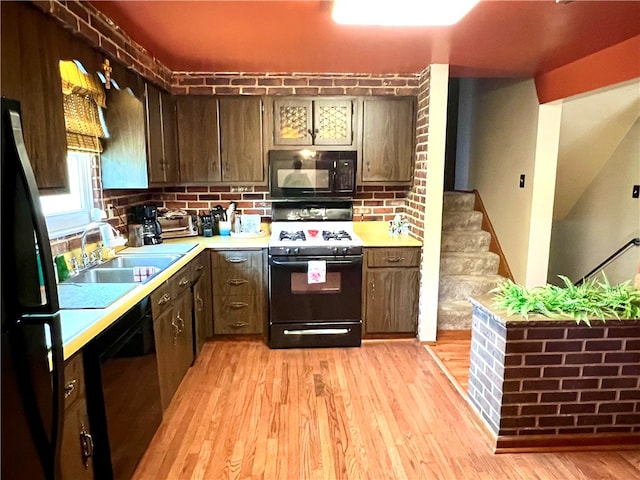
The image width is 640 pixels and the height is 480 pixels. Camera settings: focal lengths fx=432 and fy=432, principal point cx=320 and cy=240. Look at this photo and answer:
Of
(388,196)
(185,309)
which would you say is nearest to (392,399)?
(185,309)

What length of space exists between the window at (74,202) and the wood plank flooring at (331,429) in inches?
50.1

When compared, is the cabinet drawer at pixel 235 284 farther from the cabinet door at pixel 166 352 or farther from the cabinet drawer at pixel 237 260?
the cabinet door at pixel 166 352

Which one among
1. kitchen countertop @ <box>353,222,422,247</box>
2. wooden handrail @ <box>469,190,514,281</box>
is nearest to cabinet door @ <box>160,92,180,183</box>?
kitchen countertop @ <box>353,222,422,247</box>

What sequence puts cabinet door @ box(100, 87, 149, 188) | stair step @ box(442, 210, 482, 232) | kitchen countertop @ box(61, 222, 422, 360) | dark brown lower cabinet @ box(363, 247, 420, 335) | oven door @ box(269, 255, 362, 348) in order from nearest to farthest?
kitchen countertop @ box(61, 222, 422, 360) < cabinet door @ box(100, 87, 149, 188) < oven door @ box(269, 255, 362, 348) < dark brown lower cabinet @ box(363, 247, 420, 335) < stair step @ box(442, 210, 482, 232)

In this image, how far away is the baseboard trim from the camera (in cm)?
230

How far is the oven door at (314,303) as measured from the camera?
3.49 metres

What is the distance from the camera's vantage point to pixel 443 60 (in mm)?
3252

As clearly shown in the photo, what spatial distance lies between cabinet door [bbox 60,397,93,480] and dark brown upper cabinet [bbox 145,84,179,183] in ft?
6.39

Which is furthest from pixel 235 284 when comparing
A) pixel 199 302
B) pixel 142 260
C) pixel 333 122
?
pixel 333 122

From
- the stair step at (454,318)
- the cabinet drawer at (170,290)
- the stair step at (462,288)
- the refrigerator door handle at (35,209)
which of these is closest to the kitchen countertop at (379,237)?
the stair step at (462,288)

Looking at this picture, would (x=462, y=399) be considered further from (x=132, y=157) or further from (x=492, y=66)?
(x=132, y=157)

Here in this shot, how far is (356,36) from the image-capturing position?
8.66ft

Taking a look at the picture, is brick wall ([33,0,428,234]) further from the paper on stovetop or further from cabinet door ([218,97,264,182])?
the paper on stovetop

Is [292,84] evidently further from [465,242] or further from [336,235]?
[465,242]
